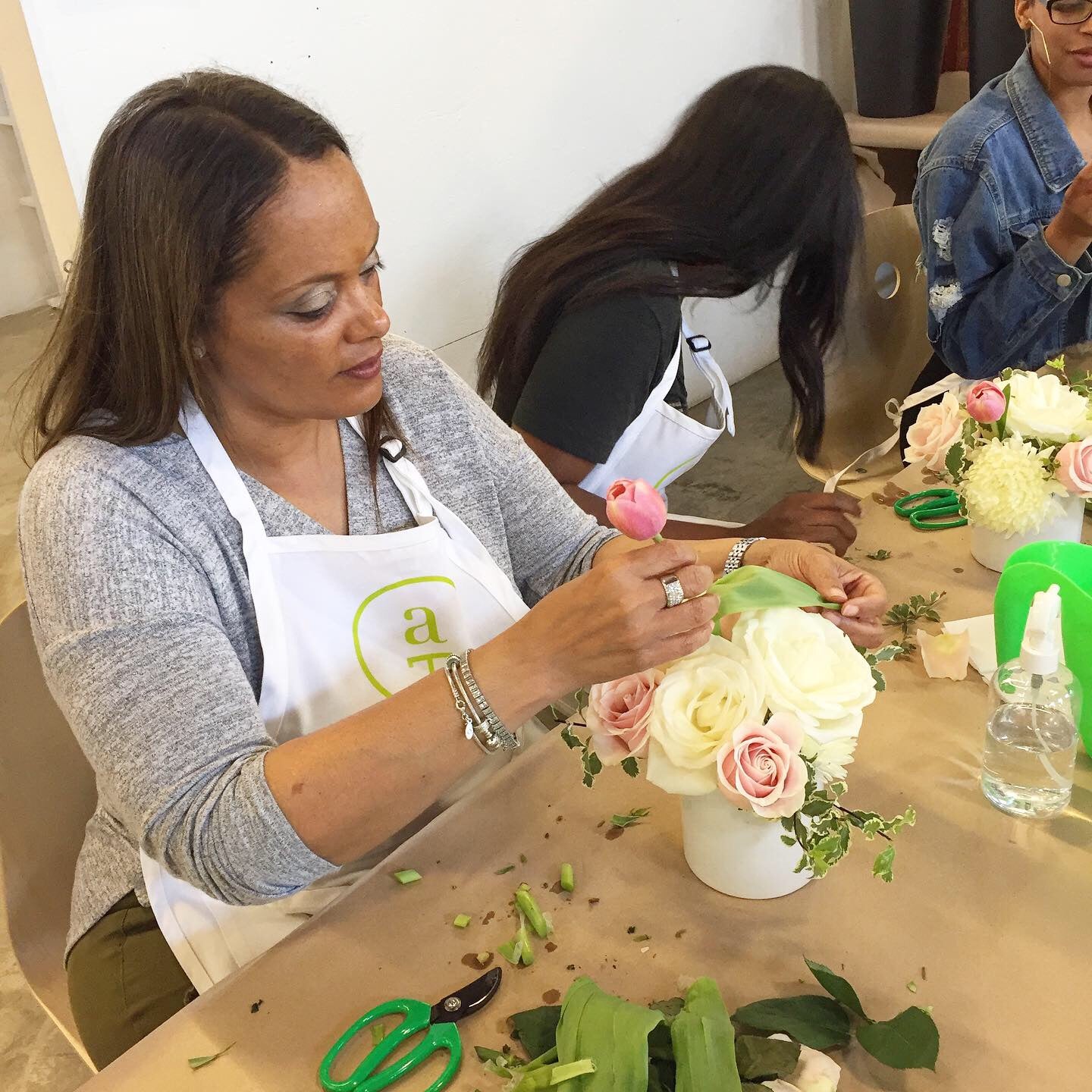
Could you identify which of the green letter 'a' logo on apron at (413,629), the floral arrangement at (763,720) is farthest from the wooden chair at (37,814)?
the floral arrangement at (763,720)

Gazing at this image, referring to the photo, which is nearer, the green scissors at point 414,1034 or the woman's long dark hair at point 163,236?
the green scissors at point 414,1034

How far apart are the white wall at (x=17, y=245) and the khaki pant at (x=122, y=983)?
4.46 m

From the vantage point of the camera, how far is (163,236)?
3.36 ft

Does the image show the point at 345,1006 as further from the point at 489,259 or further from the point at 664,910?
the point at 489,259

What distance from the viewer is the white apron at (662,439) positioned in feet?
6.14

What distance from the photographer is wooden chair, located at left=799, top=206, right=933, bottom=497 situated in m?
2.29

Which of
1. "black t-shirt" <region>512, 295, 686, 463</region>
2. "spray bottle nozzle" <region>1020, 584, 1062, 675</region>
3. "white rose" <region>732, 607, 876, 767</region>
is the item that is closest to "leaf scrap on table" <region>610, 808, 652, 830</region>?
"white rose" <region>732, 607, 876, 767</region>

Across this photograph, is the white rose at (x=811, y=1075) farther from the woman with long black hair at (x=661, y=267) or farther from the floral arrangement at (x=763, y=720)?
the woman with long black hair at (x=661, y=267)

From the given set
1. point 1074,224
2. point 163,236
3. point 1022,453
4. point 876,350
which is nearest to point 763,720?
point 1022,453

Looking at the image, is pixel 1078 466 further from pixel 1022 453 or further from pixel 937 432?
pixel 937 432

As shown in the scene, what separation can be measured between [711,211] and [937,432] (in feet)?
2.30

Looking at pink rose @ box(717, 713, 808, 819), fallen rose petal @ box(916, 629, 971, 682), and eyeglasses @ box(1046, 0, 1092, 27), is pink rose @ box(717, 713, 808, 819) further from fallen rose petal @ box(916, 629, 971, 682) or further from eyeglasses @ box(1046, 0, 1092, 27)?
eyeglasses @ box(1046, 0, 1092, 27)

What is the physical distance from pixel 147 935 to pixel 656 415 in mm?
1174

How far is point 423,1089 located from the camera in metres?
0.76
